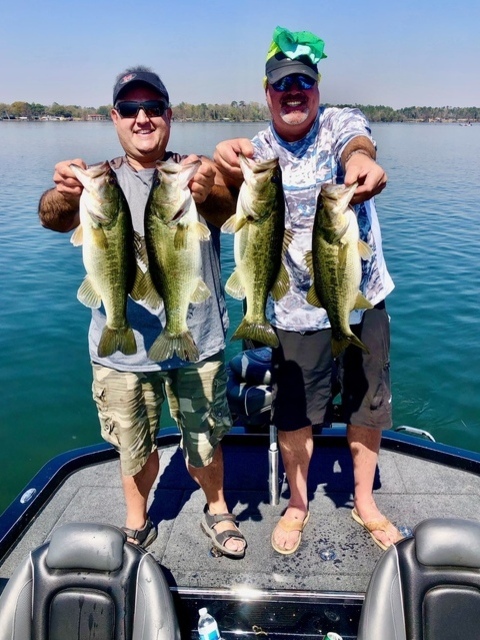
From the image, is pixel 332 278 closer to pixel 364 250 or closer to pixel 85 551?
pixel 364 250

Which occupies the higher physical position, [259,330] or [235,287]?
[235,287]

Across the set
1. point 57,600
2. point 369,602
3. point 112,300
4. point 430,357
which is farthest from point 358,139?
point 430,357

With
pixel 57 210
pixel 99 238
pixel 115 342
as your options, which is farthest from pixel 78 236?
pixel 115 342

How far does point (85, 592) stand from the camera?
256cm

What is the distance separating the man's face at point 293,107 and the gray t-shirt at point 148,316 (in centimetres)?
65

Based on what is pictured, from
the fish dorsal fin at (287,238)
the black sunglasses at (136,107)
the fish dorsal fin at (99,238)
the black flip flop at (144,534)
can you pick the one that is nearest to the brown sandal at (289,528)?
the black flip flop at (144,534)

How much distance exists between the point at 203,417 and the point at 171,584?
1.13 metres

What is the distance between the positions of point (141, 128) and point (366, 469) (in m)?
2.75

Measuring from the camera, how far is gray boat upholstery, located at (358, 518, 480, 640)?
2395 mm

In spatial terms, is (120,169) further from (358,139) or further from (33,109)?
(33,109)

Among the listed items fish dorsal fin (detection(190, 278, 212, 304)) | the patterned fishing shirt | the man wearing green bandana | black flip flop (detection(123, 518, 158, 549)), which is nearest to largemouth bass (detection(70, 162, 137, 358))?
fish dorsal fin (detection(190, 278, 212, 304))

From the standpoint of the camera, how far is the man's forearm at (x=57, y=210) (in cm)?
293

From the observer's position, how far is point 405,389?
9070 millimetres

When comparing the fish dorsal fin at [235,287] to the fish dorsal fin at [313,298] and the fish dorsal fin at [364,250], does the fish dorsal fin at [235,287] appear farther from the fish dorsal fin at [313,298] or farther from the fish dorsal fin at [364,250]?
the fish dorsal fin at [364,250]
